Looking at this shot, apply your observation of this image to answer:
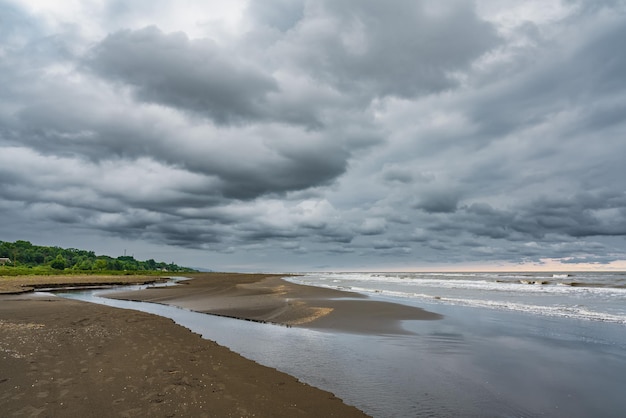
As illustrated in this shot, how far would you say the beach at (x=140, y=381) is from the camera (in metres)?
7.35

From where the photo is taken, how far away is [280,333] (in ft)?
57.1

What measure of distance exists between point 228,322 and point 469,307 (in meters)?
19.4

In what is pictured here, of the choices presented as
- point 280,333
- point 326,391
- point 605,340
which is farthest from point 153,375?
point 605,340

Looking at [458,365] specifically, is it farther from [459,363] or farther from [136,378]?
[136,378]

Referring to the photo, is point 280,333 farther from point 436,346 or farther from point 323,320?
point 436,346

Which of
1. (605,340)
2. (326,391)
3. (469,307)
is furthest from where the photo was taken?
(469,307)

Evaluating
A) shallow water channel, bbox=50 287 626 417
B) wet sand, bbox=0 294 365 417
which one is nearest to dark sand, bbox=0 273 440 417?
wet sand, bbox=0 294 365 417

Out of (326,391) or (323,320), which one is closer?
(326,391)

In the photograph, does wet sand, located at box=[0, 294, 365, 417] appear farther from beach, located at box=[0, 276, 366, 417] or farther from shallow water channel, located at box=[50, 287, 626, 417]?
shallow water channel, located at box=[50, 287, 626, 417]

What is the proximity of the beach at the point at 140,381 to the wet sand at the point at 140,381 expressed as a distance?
0.02 m

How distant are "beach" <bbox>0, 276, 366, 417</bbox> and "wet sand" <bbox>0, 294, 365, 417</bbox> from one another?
0.02 meters

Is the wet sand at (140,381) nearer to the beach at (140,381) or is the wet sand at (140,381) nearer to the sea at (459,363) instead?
the beach at (140,381)

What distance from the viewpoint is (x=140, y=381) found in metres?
8.98

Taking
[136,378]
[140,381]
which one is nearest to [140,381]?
[140,381]
